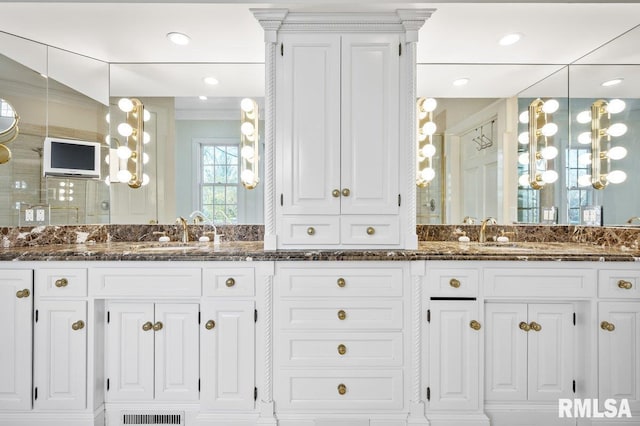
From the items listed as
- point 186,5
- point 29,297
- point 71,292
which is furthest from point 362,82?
point 29,297

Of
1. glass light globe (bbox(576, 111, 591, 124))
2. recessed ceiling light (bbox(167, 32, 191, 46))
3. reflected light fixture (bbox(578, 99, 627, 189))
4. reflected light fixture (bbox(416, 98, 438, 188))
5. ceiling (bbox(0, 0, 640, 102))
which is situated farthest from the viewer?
reflected light fixture (bbox(416, 98, 438, 188))

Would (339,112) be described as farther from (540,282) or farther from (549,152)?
(549,152)

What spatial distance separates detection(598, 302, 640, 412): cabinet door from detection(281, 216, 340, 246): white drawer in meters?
1.47

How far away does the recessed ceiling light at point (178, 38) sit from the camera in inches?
77.9

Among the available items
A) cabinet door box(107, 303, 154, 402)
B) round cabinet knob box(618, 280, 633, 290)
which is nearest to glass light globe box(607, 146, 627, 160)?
round cabinet knob box(618, 280, 633, 290)

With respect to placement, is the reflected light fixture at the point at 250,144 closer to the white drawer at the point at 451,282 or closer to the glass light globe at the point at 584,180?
the white drawer at the point at 451,282

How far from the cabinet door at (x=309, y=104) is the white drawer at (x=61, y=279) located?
1244 mm

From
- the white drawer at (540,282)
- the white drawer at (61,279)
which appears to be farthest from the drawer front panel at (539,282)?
the white drawer at (61,279)

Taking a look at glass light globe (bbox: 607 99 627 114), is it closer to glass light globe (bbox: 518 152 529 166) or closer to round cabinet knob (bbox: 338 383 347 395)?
glass light globe (bbox: 518 152 529 166)

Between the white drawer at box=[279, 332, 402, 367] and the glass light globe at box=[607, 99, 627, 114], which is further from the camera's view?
the glass light globe at box=[607, 99, 627, 114]

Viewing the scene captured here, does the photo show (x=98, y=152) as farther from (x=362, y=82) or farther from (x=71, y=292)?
(x=362, y=82)

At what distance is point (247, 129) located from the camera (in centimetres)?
235

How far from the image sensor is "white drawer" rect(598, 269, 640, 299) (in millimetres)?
1635

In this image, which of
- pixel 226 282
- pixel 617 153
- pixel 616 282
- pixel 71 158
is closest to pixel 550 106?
pixel 617 153
